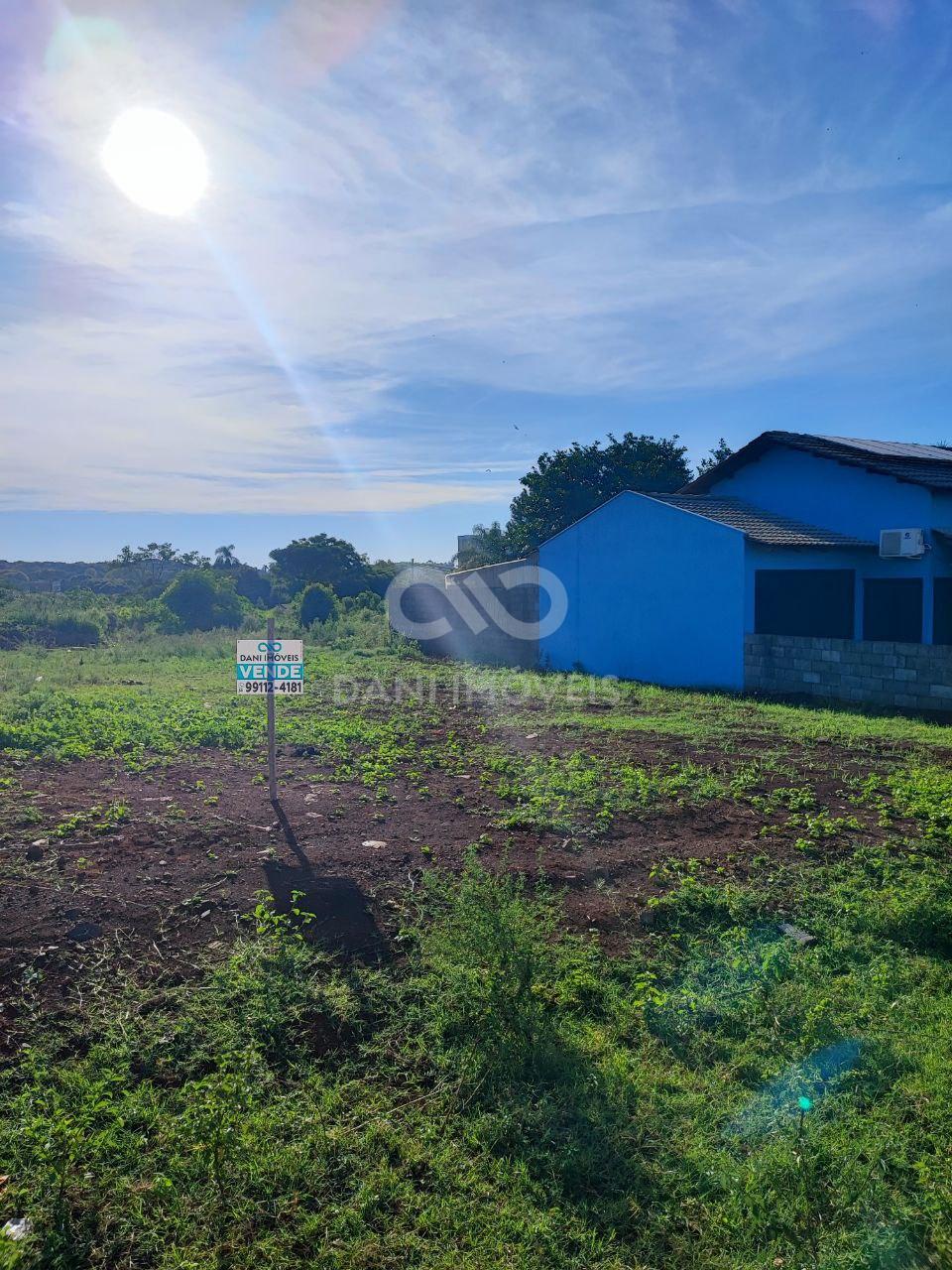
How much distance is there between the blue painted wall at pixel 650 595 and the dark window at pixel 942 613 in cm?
334

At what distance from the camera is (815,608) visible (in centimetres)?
1462

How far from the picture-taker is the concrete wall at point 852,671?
1051 cm

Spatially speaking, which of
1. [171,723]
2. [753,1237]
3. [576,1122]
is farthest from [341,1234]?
[171,723]

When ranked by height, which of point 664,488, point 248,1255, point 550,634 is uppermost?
point 664,488

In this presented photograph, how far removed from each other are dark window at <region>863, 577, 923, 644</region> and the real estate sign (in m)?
11.4

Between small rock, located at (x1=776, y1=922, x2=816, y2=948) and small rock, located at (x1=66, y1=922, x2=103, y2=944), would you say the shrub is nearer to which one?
small rock, located at (x1=66, y1=922, x2=103, y2=944)

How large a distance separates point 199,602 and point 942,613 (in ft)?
72.9

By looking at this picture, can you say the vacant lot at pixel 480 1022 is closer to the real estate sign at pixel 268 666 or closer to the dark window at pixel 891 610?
the real estate sign at pixel 268 666

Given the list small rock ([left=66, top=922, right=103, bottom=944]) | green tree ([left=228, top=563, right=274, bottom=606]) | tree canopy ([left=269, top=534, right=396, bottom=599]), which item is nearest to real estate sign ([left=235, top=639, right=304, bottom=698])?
small rock ([left=66, top=922, right=103, bottom=944])

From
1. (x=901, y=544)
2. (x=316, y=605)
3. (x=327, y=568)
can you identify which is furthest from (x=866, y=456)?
(x=327, y=568)

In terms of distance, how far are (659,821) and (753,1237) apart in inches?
149

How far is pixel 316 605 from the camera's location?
86.9ft

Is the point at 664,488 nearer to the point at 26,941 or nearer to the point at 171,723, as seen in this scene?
the point at 171,723

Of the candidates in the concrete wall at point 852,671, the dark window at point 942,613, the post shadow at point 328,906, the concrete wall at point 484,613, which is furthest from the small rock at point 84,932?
the concrete wall at point 484,613
